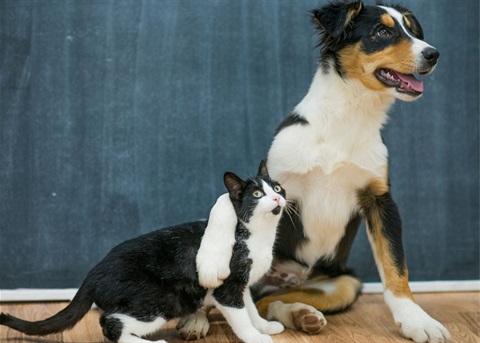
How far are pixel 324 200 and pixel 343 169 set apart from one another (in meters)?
0.14

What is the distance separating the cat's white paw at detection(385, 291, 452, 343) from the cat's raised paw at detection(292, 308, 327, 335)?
25cm

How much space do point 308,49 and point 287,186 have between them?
2.54ft

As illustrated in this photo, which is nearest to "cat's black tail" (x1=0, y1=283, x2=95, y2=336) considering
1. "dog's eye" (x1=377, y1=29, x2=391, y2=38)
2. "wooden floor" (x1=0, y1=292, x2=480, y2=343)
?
"wooden floor" (x1=0, y1=292, x2=480, y2=343)

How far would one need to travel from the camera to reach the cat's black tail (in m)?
2.34

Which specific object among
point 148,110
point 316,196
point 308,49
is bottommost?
point 316,196

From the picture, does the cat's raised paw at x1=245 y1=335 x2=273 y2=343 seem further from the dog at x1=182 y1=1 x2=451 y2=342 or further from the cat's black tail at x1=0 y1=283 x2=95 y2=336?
the cat's black tail at x1=0 y1=283 x2=95 y2=336

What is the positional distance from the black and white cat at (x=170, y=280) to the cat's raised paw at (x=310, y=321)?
25cm

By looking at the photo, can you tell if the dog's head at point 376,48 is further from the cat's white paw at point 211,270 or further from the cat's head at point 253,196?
the cat's white paw at point 211,270

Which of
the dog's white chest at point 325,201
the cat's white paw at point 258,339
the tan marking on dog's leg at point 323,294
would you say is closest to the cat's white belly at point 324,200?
the dog's white chest at point 325,201

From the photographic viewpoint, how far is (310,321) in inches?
103

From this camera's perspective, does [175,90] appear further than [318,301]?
Yes

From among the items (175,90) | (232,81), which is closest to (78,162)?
(175,90)

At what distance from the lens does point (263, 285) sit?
2.97m

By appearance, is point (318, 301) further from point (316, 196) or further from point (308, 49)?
point (308, 49)
